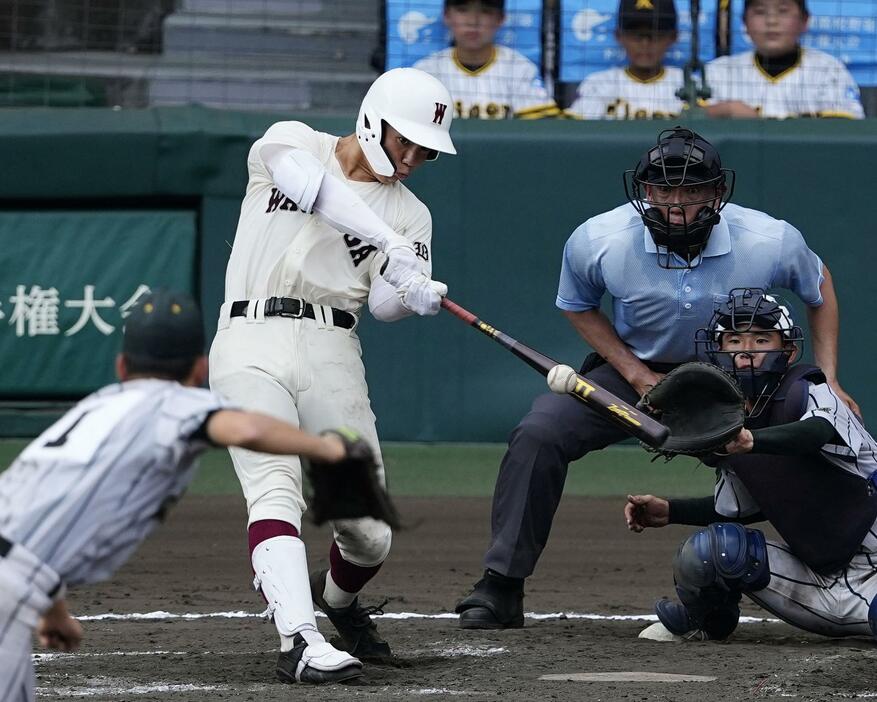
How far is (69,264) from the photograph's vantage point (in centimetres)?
884

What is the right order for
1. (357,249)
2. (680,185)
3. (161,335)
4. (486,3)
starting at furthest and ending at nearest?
(486,3) → (680,185) → (357,249) → (161,335)

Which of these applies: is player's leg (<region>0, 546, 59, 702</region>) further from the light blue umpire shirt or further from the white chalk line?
the light blue umpire shirt

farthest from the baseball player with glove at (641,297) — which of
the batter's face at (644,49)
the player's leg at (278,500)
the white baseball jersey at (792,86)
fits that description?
the batter's face at (644,49)

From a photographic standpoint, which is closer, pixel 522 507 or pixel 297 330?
pixel 297 330

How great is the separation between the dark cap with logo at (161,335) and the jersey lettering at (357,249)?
5.13ft

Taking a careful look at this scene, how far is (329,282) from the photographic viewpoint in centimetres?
452

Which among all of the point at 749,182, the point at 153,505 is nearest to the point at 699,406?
the point at 153,505

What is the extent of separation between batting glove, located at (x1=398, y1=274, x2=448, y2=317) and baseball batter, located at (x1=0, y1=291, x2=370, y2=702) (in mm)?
1591

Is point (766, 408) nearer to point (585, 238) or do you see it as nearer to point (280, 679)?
point (585, 238)

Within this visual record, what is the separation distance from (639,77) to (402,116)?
4.99 meters

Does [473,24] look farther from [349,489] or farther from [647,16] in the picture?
[349,489]

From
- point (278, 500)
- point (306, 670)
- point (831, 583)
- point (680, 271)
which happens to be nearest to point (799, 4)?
point (680, 271)

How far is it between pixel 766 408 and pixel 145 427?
2328 mm

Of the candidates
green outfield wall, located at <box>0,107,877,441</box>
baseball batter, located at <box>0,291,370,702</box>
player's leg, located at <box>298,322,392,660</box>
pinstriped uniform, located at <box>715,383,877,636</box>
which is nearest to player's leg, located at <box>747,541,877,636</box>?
pinstriped uniform, located at <box>715,383,877,636</box>
